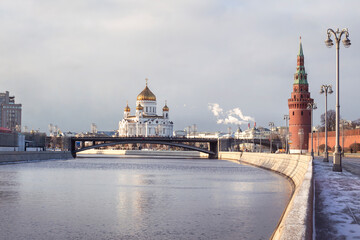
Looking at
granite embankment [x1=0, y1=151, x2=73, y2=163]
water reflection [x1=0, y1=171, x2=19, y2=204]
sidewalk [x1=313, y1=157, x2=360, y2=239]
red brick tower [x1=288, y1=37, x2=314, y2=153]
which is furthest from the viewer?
red brick tower [x1=288, y1=37, x2=314, y2=153]

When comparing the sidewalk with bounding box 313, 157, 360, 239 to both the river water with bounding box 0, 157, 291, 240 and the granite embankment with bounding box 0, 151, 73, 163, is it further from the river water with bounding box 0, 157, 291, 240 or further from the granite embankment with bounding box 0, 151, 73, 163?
the granite embankment with bounding box 0, 151, 73, 163

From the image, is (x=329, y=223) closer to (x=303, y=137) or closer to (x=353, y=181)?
(x=353, y=181)

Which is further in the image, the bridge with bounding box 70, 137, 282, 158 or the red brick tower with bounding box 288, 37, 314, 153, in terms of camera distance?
the red brick tower with bounding box 288, 37, 314, 153

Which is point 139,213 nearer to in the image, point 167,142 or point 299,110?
point 167,142

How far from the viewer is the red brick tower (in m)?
127

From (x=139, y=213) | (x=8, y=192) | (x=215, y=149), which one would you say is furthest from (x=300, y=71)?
(x=139, y=213)

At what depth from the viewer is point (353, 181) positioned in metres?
21.9

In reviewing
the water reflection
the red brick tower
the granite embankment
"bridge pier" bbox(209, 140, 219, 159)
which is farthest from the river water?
the red brick tower

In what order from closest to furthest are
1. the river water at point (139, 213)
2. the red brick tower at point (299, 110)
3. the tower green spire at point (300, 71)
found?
the river water at point (139, 213)
the red brick tower at point (299, 110)
the tower green spire at point (300, 71)

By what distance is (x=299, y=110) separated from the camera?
12850 cm

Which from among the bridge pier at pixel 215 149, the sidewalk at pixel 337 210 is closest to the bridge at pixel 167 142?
the bridge pier at pixel 215 149

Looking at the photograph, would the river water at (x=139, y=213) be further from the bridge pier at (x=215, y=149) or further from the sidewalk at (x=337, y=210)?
the bridge pier at (x=215, y=149)

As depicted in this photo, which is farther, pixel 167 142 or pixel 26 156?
pixel 167 142

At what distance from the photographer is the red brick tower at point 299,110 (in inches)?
4999
